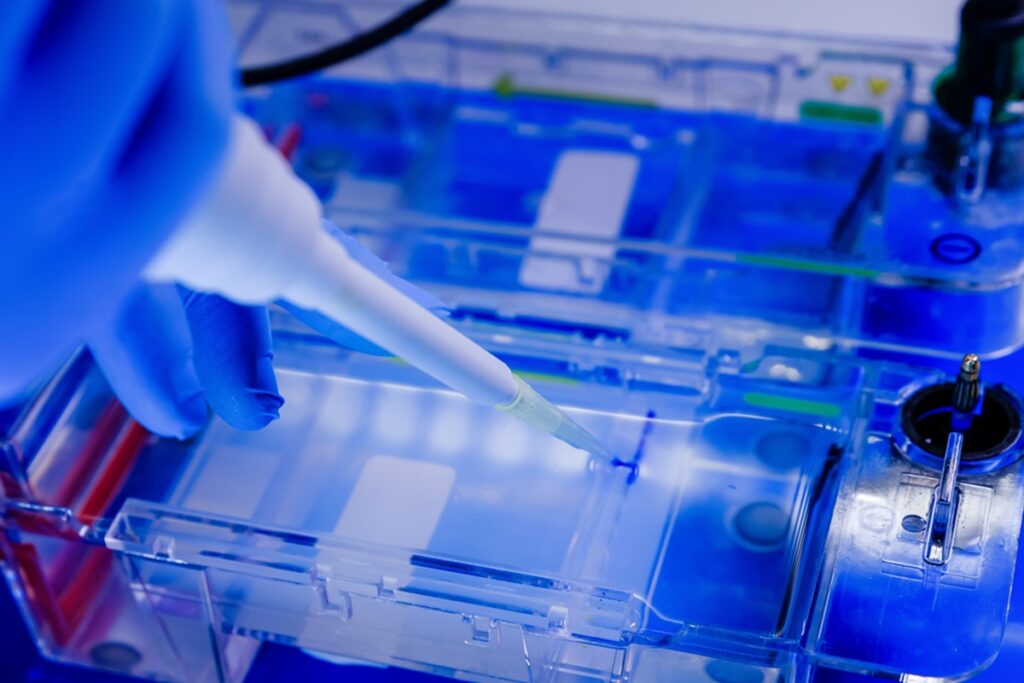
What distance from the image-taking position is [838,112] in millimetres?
807

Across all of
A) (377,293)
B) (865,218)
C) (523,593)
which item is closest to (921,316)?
(865,218)

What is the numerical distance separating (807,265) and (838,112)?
16cm

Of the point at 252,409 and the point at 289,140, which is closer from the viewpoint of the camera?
the point at 252,409

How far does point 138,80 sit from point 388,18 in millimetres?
585

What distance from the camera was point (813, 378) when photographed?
649mm

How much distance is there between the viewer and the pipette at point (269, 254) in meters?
0.33

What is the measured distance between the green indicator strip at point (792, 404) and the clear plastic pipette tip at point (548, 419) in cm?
8

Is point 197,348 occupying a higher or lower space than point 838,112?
lower

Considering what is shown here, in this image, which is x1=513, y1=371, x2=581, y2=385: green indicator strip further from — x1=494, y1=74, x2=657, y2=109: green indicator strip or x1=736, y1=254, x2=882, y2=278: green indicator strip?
x1=494, y1=74, x2=657, y2=109: green indicator strip

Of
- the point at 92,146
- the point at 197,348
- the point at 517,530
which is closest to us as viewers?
the point at 92,146

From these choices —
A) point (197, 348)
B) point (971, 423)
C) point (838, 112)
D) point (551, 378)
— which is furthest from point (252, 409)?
point (838, 112)

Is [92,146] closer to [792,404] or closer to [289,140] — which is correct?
[792,404]

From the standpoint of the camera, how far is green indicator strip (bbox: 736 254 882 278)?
688 mm

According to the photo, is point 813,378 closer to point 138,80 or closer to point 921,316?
point 921,316
